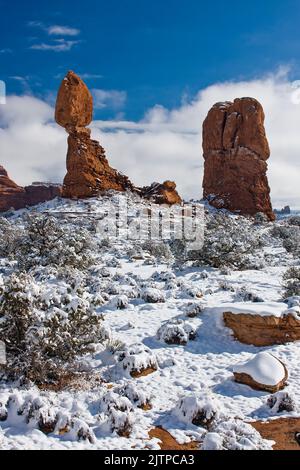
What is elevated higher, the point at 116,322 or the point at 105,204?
the point at 105,204

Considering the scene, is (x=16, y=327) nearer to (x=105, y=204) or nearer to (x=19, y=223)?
(x=19, y=223)

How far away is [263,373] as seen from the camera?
7.47m

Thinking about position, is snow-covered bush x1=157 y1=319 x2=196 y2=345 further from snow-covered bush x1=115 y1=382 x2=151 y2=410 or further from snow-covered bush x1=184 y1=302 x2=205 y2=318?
snow-covered bush x1=115 y1=382 x2=151 y2=410

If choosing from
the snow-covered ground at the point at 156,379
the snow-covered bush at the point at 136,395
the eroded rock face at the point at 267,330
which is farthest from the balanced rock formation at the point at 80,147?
the snow-covered bush at the point at 136,395

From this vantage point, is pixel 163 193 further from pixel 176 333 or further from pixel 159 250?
pixel 176 333

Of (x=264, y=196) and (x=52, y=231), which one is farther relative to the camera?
(x=264, y=196)

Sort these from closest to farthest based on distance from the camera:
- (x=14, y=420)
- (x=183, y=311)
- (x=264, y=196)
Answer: (x=14, y=420) → (x=183, y=311) → (x=264, y=196)

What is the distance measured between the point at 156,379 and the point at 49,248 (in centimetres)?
1195

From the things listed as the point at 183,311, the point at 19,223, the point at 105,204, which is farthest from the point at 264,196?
the point at 183,311

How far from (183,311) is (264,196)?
41319 millimetres

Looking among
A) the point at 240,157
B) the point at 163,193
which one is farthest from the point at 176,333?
the point at 240,157
